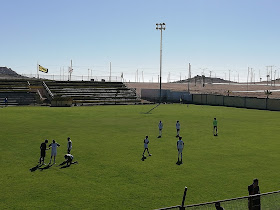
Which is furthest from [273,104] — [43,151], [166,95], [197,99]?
[43,151]

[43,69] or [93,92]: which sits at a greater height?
[43,69]

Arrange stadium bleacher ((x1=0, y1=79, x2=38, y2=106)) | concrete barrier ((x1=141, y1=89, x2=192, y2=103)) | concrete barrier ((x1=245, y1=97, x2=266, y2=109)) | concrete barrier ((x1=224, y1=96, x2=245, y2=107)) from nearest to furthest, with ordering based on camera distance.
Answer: concrete barrier ((x1=245, y1=97, x2=266, y2=109))
concrete barrier ((x1=224, y1=96, x2=245, y2=107))
stadium bleacher ((x1=0, y1=79, x2=38, y2=106))
concrete barrier ((x1=141, y1=89, x2=192, y2=103))

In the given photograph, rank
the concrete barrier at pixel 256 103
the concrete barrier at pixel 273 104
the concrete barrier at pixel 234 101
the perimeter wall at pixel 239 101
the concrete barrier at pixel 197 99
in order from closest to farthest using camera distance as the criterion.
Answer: the concrete barrier at pixel 273 104
the perimeter wall at pixel 239 101
the concrete barrier at pixel 256 103
the concrete barrier at pixel 234 101
the concrete barrier at pixel 197 99

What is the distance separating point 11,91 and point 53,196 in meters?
65.9

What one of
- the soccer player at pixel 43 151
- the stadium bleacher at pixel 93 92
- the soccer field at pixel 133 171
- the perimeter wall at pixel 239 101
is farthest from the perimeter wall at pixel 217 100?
the soccer player at pixel 43 151

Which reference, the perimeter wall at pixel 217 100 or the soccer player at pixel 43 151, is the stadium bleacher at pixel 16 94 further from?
the soccer player at pixel 43 151

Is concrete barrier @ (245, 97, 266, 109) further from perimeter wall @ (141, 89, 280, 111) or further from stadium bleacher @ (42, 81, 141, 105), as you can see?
stadium bleacher @ (42, 81, 141, 105)

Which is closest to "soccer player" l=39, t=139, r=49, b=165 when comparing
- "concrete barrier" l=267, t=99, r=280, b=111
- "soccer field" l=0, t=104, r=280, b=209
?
"soccer field" l=0, t=104, r=280, b=209

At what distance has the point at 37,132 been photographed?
1204 inches

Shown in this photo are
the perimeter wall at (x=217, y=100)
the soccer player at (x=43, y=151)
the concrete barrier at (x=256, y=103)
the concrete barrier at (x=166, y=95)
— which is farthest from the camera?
the concrete barrier at (x=166, y=95)

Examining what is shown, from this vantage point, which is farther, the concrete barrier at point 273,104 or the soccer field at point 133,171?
the concrete barrier at point 273,104

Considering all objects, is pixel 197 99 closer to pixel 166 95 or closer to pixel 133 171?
pixel 166 95

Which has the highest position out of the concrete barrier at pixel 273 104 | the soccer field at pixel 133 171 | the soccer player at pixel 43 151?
the concrete barrier at pixel 273 104

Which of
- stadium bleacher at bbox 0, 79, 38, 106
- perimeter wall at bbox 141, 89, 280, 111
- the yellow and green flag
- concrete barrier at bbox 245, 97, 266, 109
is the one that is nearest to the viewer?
perimeter wall at bbox 141, 89, 280, 111
